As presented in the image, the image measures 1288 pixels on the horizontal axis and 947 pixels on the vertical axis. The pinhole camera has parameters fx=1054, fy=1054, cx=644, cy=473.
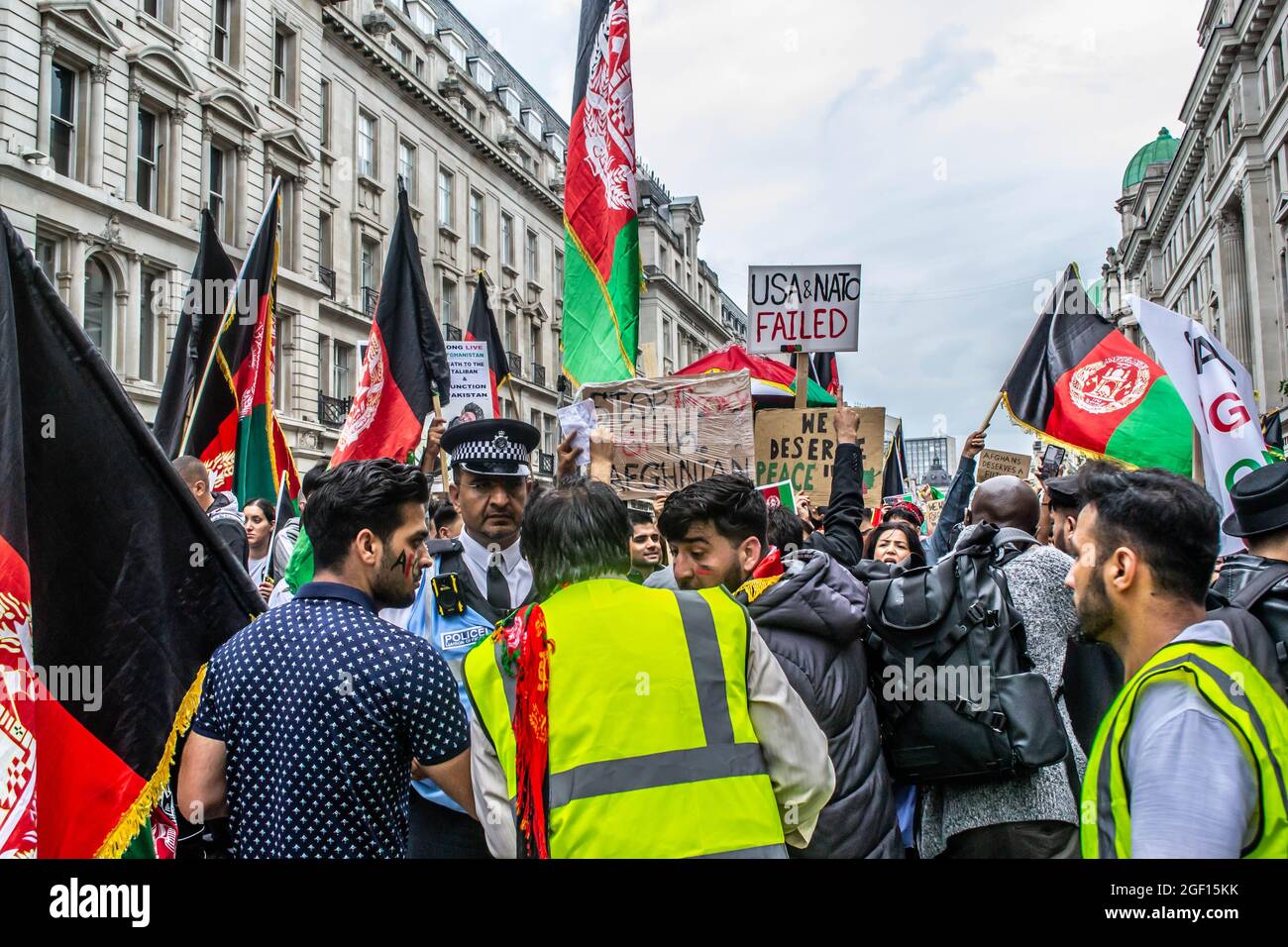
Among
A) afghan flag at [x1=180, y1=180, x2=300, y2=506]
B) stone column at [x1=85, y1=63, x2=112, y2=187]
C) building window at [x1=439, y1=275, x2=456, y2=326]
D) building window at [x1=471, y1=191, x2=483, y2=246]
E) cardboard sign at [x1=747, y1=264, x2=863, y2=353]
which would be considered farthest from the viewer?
building window at [x1=471, y1=191, x2=483, y2=246]

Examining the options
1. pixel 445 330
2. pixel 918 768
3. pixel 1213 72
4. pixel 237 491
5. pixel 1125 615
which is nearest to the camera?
pixel 1125 615

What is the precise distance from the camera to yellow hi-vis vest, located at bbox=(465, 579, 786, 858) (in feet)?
7.66

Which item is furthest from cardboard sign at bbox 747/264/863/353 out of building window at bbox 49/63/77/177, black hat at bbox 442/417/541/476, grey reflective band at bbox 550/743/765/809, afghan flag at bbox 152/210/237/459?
building window at bbox 49/63/77/177

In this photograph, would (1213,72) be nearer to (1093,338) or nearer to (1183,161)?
(1183,161)

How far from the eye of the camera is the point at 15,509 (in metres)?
2.32

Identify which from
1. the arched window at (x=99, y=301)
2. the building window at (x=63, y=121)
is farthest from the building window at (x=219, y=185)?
the building window at (x=63, y=121)

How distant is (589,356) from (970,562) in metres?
3.49

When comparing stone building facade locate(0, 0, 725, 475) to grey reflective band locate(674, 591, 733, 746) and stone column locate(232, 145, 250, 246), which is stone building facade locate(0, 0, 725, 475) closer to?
stone column locate(232, 145, 250, 246)

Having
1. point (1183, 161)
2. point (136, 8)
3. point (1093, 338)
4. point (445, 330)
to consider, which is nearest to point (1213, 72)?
point (1183, 161)

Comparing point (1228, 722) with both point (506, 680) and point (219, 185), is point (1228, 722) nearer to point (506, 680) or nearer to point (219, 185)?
point (506, 680)

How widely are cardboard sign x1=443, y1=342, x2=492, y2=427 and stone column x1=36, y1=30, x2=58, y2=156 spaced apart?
15.7 m

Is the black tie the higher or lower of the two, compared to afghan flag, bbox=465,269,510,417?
lower

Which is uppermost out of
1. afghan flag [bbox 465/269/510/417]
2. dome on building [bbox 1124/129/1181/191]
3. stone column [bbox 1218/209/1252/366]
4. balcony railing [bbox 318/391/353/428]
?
dome on building [bbox 1124/129/1181/191]

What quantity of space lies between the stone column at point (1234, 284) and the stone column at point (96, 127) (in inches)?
1665
